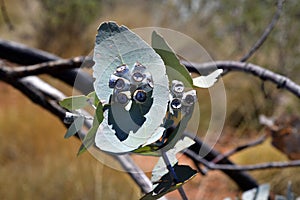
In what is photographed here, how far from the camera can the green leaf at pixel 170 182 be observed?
11.6 inches

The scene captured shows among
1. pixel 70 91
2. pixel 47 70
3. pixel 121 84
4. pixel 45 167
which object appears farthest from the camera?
pixel 70 91

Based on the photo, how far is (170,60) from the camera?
12.0 inches

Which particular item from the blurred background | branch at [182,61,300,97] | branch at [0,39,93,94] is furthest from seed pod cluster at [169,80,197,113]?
the blurred background

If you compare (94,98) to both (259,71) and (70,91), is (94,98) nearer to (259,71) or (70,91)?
(259,71)

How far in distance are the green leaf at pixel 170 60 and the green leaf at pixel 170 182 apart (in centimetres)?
5

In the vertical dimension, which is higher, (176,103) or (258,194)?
(176,103)

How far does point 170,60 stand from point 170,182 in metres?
0.07

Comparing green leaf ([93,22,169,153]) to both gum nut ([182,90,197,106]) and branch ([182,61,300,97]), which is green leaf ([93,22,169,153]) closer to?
gum nut ([182,90,197,106])

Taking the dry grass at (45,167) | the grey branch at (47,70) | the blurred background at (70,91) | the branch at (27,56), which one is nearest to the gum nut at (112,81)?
the grey branch at (47,70)

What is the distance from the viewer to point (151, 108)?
0.92 ft

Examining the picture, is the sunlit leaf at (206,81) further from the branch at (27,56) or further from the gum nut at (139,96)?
the branch at (27,56)

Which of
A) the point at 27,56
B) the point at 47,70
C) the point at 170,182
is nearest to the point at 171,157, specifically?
the point at 170,182

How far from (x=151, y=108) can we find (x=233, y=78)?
446 cm

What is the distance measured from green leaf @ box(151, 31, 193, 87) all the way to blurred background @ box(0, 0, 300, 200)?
3.64 ft
